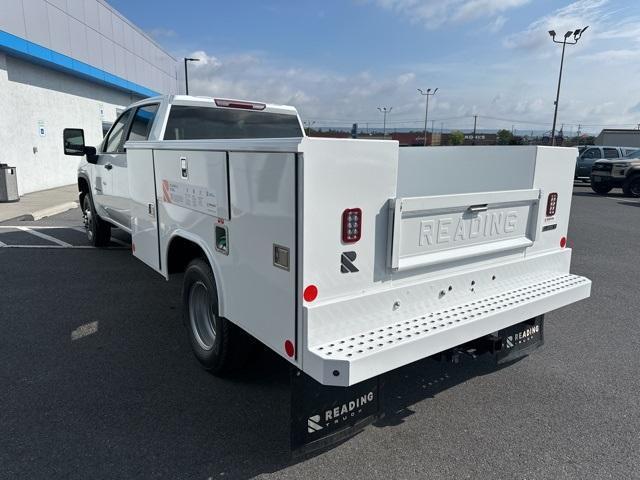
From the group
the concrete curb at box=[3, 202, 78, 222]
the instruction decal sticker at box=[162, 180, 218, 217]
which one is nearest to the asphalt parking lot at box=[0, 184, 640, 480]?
the instruction decal sticker at box=[162, 180, 218, 217]

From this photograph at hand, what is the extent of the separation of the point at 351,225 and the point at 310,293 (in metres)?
0.41

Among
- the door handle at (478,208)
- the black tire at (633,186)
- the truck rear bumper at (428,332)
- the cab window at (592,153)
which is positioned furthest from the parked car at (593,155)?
the door handle at (478,208)

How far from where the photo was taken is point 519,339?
3.45m

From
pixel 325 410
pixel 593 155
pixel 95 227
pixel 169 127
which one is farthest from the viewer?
pixel 593 155

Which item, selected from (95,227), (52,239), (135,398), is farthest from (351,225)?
(52,239)

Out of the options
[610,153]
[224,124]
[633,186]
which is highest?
[224,124]

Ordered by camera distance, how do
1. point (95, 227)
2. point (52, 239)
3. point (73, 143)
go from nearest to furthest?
point (73, 143)
point (95, 227)
point (52, 239)

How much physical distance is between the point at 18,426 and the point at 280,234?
220 cm

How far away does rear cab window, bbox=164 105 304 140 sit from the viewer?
16.2 feet

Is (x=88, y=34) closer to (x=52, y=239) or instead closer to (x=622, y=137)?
(x=52, y=239)

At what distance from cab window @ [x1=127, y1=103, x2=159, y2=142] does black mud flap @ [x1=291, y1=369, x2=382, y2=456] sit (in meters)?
3.50

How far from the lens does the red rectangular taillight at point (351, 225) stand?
244cm

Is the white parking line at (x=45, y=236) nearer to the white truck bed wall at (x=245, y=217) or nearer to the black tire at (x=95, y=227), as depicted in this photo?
the black tire at (x=95, y=227)

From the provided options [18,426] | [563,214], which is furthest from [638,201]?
[18,426]
